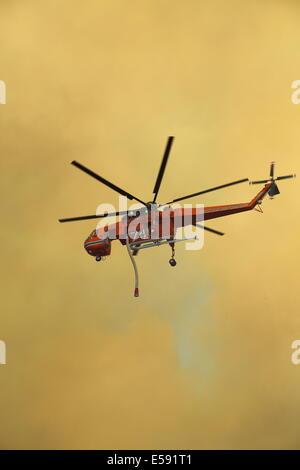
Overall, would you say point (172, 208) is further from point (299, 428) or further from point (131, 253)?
point (299, 428)

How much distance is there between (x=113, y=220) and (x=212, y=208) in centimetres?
699

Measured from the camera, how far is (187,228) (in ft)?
93.6

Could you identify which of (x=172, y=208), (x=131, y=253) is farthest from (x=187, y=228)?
(x=131, y=253)

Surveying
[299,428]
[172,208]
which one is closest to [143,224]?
[172,208]

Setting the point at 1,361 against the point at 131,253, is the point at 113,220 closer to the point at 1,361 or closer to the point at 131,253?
the point at 131,253

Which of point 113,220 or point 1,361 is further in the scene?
point 1,361

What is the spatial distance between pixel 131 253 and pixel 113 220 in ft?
11.3
